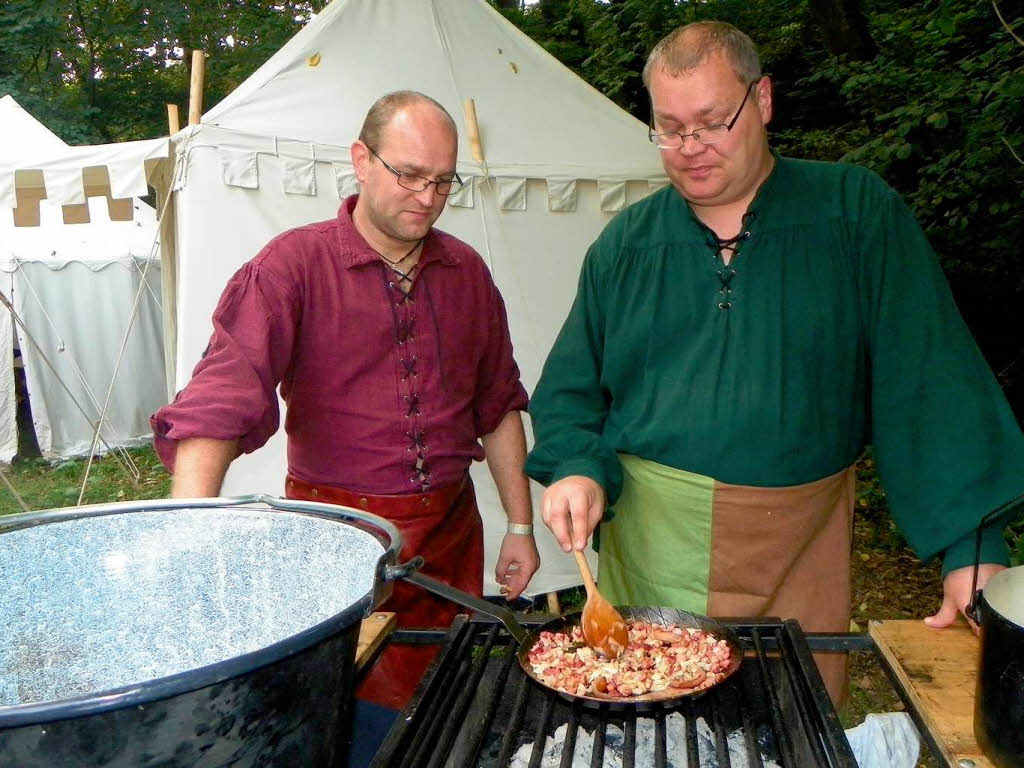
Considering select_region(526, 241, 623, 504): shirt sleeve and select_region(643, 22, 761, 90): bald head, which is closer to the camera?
select_region(643, 22, 761, 90): bald head

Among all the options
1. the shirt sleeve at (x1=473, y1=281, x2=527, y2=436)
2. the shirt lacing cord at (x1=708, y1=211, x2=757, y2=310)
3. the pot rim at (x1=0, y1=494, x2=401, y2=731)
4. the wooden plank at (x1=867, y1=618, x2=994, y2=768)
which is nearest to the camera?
the pot rim at (x1=0, y1=494, x2=401, y2=731)

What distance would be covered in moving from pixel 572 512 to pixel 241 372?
0.69 m

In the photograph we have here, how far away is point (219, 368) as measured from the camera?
65.8 inches

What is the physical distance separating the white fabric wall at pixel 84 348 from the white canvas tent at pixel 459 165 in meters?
4.47

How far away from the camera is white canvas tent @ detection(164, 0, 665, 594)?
388 centimetres

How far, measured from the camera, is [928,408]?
158 cm

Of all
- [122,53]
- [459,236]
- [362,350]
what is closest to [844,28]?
[459,236]

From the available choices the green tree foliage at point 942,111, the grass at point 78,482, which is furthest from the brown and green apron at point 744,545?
the grass at point 78,482

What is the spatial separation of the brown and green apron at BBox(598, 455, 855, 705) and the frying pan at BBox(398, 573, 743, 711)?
0.27 meters

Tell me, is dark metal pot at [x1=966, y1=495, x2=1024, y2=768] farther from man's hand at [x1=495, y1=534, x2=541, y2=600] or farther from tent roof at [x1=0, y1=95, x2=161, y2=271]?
tent roof at [x1=0, y1=95, x2=161, y2=271]

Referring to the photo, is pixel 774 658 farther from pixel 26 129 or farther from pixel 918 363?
pixel 26 129

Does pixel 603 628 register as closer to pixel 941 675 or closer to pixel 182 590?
pixel 941 675

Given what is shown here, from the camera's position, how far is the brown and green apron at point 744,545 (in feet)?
5.57

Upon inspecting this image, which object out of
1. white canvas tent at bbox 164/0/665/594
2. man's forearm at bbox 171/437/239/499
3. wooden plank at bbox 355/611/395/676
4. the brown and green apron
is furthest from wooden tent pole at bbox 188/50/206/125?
wooden plank at bbox 355/611/395/676
